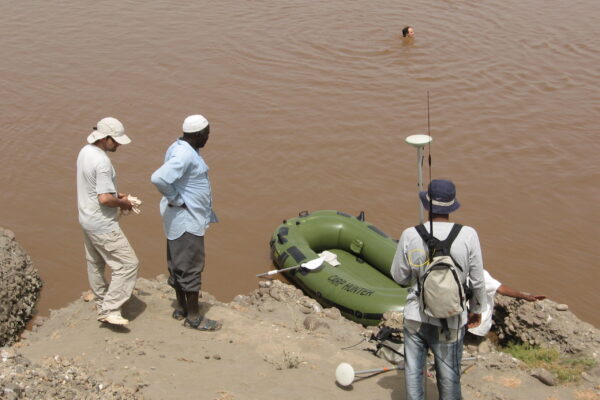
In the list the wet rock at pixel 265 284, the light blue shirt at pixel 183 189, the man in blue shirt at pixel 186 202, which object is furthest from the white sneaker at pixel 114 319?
the wet rock at pixel 265 284

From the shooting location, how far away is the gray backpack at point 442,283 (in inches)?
141

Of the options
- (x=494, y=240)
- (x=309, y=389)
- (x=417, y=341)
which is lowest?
(x=494, y=240)

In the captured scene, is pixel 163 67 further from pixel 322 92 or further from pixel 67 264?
pixel 67 264

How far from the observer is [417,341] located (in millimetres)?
3898

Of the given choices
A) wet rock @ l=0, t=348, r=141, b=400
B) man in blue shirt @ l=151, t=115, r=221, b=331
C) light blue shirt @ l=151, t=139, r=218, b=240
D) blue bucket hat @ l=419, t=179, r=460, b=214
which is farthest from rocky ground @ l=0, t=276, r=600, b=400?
blue bucket hat @ l=419, t=179, r=460, b=214

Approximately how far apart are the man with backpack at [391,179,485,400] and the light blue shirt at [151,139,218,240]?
1.68 metres

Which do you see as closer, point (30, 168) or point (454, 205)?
point (454, 205)

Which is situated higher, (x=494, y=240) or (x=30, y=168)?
(x=30, y=168)

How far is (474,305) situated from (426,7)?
13187mm

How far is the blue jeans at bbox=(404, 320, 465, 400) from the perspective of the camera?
150 inches

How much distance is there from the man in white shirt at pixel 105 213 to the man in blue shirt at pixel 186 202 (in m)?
0.34

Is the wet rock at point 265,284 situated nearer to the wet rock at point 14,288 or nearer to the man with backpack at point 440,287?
the wet rock at point 14,288

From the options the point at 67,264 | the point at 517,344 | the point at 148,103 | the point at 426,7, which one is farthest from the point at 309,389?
the point at 426,7

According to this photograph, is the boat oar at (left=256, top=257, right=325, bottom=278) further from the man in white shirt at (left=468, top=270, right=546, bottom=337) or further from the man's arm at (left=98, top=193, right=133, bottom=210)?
the man's arm at (left=98, top=193, right=133, bottom=210)
